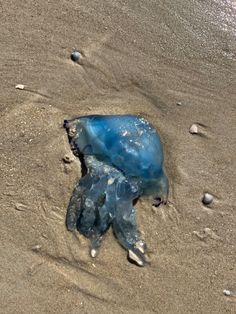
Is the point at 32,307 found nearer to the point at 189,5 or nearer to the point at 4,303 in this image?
the point at 4,303

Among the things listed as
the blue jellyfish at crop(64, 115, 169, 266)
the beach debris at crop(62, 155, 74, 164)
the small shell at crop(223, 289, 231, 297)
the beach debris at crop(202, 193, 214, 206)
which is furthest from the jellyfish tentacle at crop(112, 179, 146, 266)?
the small shell at crop(223, 289, 231, 297)

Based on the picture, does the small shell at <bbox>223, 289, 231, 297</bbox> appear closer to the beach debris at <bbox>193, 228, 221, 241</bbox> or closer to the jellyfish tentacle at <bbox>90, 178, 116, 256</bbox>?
the beach debris at <bbox>193, 228, 221, 241</bbox>

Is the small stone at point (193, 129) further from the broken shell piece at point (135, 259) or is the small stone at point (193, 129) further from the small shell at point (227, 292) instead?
the small shell at point (227, 292)

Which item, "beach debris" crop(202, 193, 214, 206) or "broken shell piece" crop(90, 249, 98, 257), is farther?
"beach debris" crop(202, 193, 214, 206)

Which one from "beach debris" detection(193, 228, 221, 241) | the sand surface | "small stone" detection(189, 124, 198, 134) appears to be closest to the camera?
the sand surface

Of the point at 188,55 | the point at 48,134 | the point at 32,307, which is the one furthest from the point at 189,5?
the point at 32,307

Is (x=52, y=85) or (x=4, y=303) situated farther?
(x=52, y=85)
